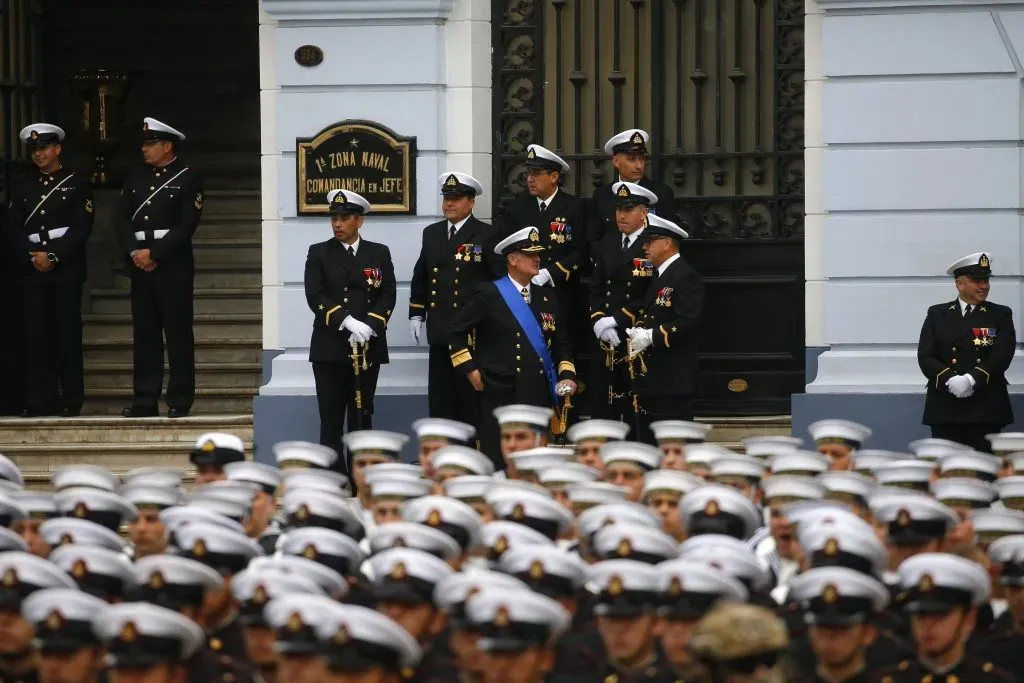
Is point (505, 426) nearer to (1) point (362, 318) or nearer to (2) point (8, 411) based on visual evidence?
(1) point (362, 318)

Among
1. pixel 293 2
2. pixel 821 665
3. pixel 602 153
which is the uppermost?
pixel 293 2

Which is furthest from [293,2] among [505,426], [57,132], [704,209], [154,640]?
[154,640]

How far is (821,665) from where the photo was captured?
23.6ft

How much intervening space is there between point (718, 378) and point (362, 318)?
2.39 meters

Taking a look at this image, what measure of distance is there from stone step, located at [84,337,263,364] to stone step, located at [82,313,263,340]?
7cm

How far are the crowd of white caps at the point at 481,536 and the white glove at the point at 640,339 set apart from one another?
1.78 meters

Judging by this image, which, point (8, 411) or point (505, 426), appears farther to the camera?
point (8, 411)

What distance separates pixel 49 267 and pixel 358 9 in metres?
2.51

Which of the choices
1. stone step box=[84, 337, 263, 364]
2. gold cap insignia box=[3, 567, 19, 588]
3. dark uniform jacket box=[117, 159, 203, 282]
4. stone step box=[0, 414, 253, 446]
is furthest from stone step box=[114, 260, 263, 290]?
gold cap insignia box=[3, 567, 19, 588]

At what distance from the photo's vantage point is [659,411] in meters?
12.3

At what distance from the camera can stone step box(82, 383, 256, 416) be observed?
14.8 metres

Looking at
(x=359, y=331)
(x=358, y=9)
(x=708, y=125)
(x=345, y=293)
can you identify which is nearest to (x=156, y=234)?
(x=345, y=293)

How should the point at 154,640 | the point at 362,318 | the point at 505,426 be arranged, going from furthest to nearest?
the point at 362,318 < the point at 505,426 < the point at 154,640

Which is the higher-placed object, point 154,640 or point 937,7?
point 937,7
